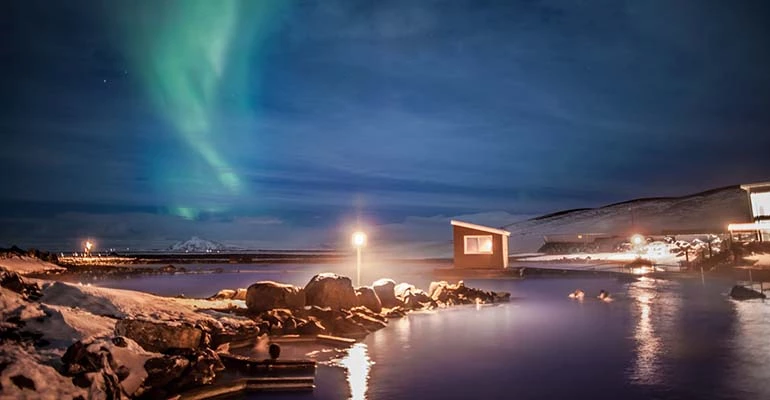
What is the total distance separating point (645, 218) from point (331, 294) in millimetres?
119253

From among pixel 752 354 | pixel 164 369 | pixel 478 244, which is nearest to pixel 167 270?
pixel 478 244

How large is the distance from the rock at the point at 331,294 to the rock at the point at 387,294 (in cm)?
288

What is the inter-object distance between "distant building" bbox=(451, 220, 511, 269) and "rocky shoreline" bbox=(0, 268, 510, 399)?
23531 mm

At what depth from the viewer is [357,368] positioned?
1140 cm

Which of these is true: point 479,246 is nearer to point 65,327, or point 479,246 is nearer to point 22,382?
point 65,327

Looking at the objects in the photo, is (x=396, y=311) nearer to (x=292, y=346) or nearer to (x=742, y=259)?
(x=292, y=346)

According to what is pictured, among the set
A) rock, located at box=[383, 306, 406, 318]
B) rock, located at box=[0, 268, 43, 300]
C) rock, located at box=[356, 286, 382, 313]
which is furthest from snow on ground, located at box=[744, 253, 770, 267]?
rock, located at box=[0, 268, 43, 300]

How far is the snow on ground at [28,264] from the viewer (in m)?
53.3

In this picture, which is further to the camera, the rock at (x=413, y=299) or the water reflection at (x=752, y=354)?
the rock at (x=413, y=299)

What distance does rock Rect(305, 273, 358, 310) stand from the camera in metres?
19.5

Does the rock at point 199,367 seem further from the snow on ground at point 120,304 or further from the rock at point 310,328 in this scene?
the rock at point 310,328

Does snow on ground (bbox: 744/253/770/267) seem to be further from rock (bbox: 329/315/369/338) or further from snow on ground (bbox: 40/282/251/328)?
snow on ground (bbox: 40/282/251/328)

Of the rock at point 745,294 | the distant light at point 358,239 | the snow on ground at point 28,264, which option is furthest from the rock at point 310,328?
the snow on ground at point 28,264

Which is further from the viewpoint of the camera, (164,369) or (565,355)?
(565,355)
